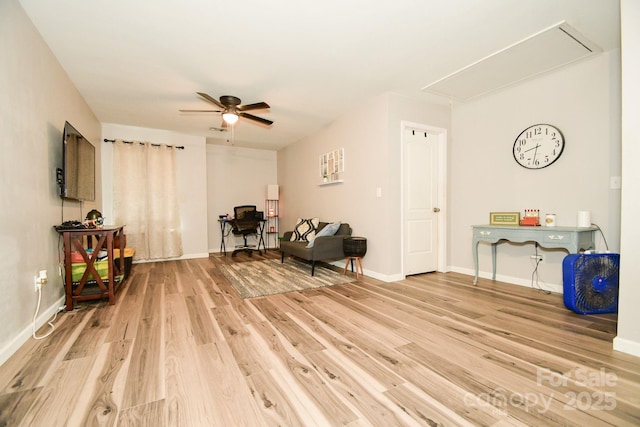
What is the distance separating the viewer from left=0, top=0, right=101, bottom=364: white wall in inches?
69.0

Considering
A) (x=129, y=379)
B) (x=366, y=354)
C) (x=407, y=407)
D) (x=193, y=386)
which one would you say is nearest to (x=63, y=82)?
(x=129, y=379)

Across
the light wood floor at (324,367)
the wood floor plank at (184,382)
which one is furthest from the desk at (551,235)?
the wood floor plank at (184,382)

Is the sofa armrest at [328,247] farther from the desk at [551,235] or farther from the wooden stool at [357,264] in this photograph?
the desk at [551,235]

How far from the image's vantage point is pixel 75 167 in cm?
282

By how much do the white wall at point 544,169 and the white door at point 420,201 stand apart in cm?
33

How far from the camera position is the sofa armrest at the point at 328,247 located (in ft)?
12.5

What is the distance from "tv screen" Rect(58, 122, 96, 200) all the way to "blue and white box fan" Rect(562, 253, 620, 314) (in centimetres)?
474

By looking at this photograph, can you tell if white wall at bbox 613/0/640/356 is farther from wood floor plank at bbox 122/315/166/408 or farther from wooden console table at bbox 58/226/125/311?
wooden console table at bbox 58/226/125/311

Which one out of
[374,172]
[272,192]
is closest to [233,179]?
[272,192]

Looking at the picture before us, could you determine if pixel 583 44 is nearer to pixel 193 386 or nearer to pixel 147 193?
pixel 193 386

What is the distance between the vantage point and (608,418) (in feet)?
3.95

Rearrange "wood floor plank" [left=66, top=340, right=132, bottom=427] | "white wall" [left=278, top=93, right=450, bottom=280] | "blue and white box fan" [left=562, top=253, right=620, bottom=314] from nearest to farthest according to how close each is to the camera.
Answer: "wood floor plank" [left=66, top=340, right=132, bottom=427]
"blue and white box fan" [left=562, top=253, right=620, bottom=314]
"white wall" [left=278, top=93, right=450, bottom=280]

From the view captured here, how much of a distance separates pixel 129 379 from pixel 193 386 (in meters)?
0.39

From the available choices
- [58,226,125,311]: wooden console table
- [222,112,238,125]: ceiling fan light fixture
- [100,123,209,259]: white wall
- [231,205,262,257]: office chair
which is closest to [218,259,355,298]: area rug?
[231,205,262,257]: office chair
